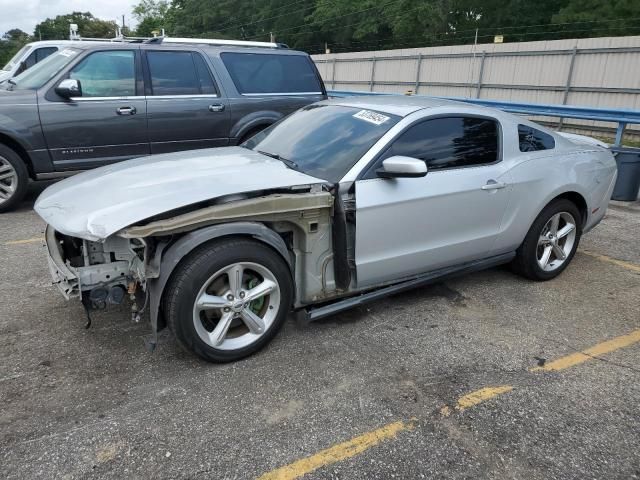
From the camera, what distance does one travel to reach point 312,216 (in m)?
3.23

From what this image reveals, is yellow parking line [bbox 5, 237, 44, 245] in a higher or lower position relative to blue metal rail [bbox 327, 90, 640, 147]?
lower

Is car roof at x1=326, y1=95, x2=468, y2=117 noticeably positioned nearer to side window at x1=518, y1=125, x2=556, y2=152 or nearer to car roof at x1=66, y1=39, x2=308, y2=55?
side window at x1=518, y1=125, x2=556, y2=152

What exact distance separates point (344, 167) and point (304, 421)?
166 centimetres

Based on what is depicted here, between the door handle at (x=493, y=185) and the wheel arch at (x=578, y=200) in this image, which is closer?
the door handle at (x=493, y=185)

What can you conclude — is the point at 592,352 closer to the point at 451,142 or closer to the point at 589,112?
the point at 451,142

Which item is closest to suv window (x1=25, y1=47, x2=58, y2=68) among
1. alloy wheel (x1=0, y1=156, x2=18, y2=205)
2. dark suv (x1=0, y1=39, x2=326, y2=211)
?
dark suv (x1=0, y1=39, x2=326, y2=211)

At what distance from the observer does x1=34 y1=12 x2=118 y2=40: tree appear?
83.1m

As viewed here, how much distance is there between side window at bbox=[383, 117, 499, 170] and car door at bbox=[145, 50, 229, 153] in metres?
3.89

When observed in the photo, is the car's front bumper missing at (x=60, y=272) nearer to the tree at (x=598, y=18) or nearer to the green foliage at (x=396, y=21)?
the green foliage at (x=396, y=21)

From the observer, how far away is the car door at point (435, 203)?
3408 mm

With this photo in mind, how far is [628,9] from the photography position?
2506cm

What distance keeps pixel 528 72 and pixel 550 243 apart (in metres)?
14.6

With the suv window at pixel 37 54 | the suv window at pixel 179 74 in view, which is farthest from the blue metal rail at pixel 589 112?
the suv window at pixel 37 54

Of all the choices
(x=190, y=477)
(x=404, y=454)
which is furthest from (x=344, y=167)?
(x=190, y=477)
